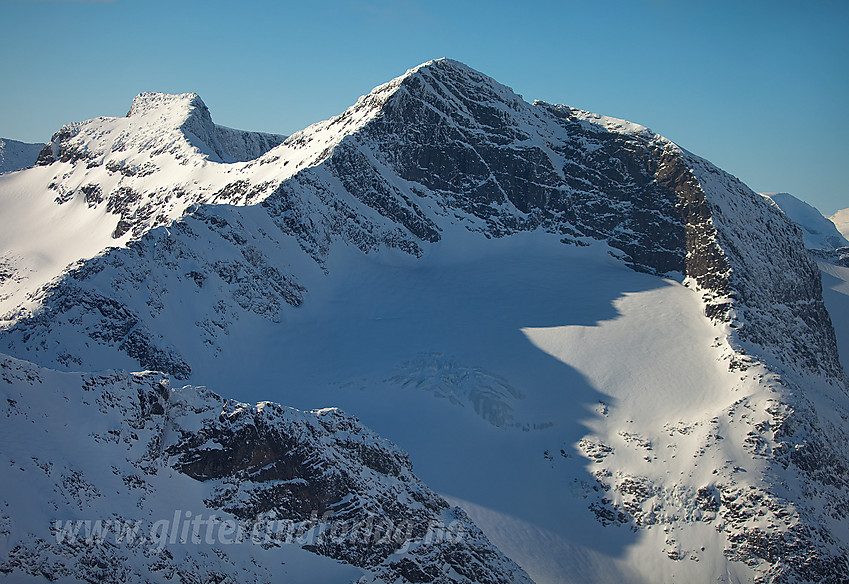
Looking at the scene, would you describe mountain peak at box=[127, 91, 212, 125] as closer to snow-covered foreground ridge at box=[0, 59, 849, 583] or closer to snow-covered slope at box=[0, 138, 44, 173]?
snow-covered foreground ridge at box=[0, 59, 849, 583]

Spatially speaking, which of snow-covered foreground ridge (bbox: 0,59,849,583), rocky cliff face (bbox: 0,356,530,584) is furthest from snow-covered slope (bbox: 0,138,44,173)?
rocky cliff face (bbox: 0,356,530,584)

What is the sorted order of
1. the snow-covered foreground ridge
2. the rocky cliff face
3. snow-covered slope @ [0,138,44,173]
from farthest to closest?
snow-covered slope @ [0,138,44,173], the snow-covered foreground ridge, the rocky cliff face

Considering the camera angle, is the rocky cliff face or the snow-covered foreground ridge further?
the snow-covered foreground ridge

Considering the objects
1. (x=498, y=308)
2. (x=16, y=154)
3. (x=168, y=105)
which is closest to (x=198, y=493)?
(x=498, y=308)

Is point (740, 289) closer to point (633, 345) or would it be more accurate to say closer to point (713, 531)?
point (633, 345)

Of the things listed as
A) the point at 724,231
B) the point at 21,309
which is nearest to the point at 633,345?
the point at 724,231

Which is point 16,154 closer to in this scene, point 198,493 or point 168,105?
point 168,105
